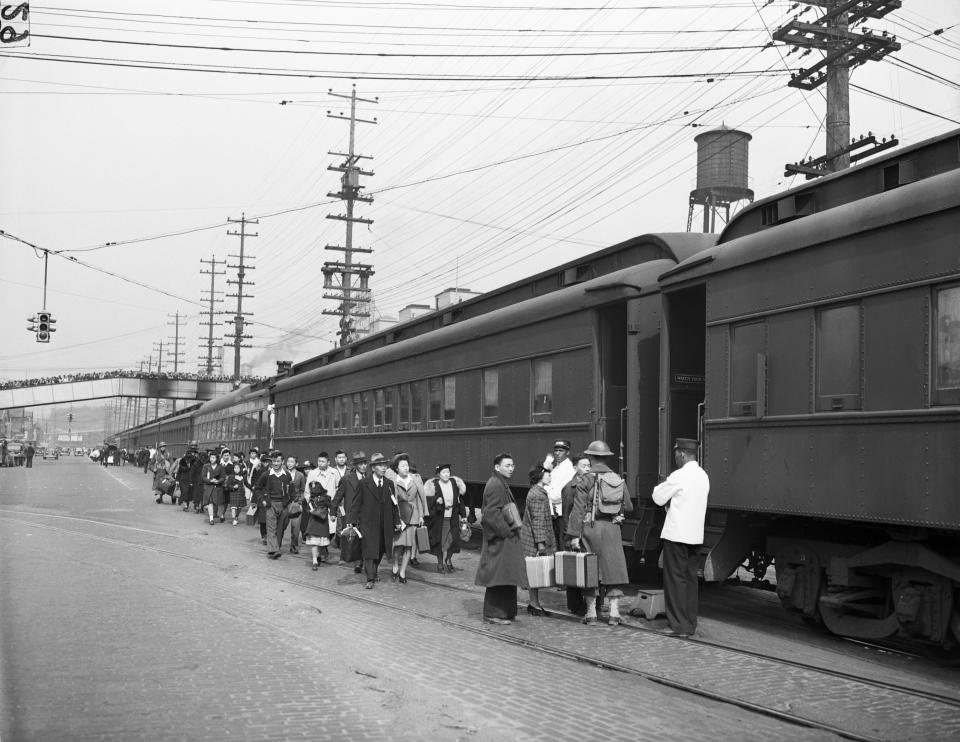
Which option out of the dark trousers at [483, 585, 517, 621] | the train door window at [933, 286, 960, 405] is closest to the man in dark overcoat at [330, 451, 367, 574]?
the dark trousers at [483, 585, 517, 621]

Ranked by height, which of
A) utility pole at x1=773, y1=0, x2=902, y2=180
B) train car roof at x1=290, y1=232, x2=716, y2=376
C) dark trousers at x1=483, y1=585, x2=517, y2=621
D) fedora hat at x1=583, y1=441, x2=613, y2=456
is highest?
utility pole at x1=773, y1=0, x2=902, y2=180

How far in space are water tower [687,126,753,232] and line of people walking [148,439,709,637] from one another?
18769mm

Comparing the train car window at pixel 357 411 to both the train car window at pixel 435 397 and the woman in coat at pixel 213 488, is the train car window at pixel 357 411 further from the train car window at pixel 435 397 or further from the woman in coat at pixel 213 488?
the train car window at pixel 435 397

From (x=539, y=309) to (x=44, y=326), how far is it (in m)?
15.9

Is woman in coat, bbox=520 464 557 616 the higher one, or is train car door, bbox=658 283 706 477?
train car door, bbox=658 283 706 477

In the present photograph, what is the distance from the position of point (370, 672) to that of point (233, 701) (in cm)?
118

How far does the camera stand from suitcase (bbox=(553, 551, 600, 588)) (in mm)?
9172

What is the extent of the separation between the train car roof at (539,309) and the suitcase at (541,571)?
3.24 meters

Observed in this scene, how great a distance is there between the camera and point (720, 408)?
9344 mm

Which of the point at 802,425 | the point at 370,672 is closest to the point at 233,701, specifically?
the point at 370,672

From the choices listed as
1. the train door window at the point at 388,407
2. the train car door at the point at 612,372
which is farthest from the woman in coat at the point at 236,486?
the train car door at the point at 612,372

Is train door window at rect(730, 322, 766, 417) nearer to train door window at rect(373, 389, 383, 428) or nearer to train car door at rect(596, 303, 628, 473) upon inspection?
train car door at rect(596, 303, 628, 473)

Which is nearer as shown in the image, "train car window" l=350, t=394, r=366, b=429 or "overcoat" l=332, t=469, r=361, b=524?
"overcoat" l=332, t=469, r=361, b=524

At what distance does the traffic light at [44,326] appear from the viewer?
77.9 ft
